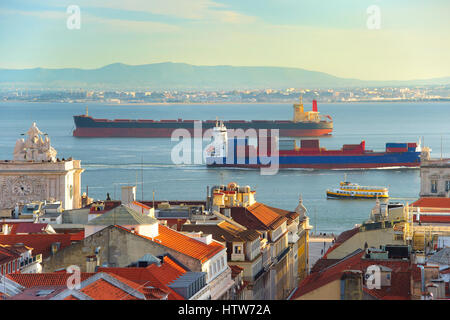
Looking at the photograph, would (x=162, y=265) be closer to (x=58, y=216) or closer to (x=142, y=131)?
(x=58, y=216)

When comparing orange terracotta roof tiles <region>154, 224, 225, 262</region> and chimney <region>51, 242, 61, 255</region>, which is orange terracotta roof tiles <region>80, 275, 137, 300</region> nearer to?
orange terracotta roof tiles <region>154, 224, 225, 262</region>

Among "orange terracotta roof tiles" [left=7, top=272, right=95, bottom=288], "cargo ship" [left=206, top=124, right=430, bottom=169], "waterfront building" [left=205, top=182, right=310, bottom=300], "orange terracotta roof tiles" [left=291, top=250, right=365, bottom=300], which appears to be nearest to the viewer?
"orange terracotta roof tiles" [left=7, top=272, right=95, bottom=288]

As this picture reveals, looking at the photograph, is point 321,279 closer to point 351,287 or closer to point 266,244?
point 351,287

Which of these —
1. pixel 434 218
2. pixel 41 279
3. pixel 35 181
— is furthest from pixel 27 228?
pixel 35 181

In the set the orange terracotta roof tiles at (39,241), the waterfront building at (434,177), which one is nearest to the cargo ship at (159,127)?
the waterfront building at (434,177)

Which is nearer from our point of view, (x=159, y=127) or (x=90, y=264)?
(x=90, y=264)

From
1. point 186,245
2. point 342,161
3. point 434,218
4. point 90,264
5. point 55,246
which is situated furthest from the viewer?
point 342,161

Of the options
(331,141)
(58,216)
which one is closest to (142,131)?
(331,141)

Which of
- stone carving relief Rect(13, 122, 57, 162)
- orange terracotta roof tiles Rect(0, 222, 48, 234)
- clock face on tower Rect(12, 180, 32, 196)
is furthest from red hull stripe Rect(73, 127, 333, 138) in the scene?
orange terracotta roof tiles Rect(0, 222, 48, 234)
